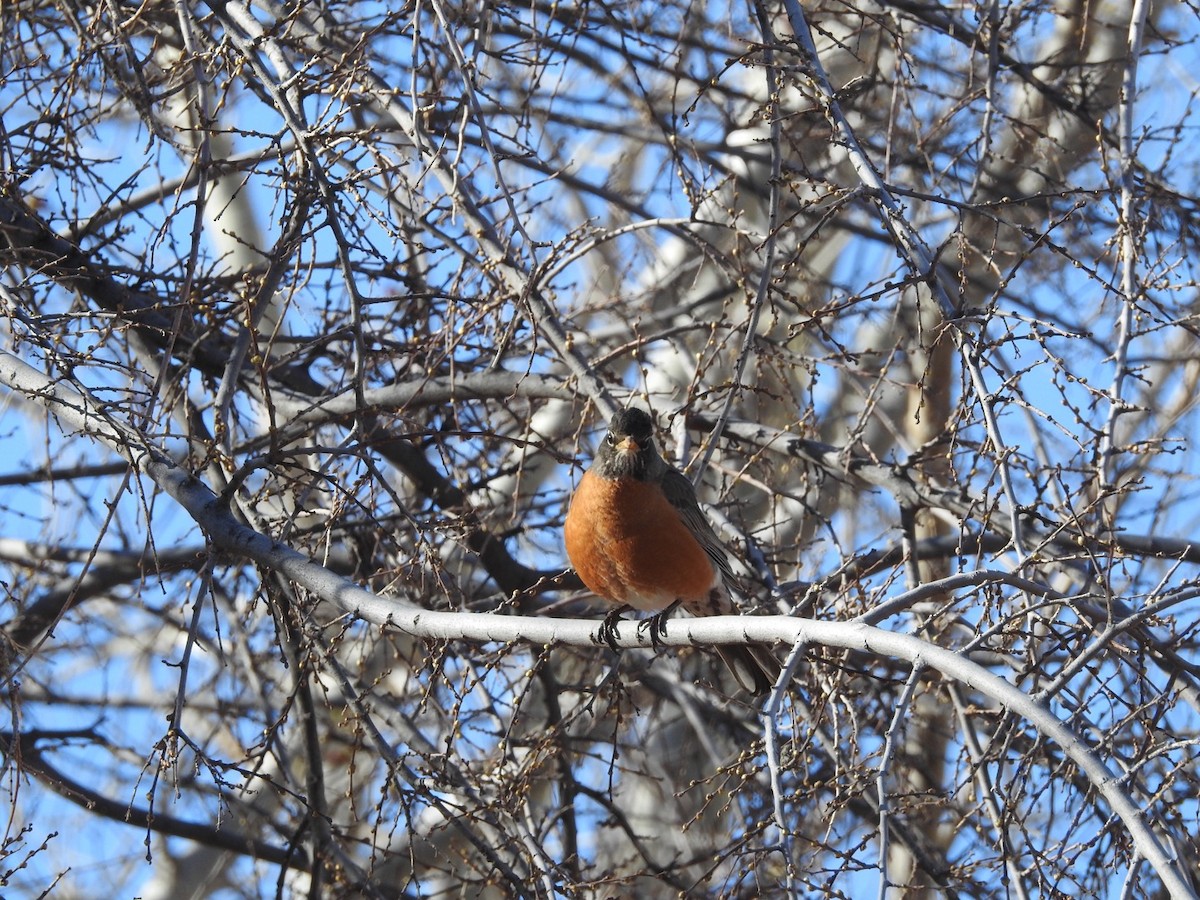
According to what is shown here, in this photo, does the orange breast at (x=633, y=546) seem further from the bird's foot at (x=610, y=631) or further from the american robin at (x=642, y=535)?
the bird's foot at (x=610, y=631)

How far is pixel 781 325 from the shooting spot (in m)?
7.84

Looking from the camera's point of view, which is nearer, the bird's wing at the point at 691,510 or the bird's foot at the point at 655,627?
the bird's foot at the point at 655,627

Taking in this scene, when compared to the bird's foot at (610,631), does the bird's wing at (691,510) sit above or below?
above

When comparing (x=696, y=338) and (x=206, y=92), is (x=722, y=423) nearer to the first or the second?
(x=206, y=92)

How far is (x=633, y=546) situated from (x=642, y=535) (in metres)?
0.05

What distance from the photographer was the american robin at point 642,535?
4.39m

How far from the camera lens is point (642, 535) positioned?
14.4 ft

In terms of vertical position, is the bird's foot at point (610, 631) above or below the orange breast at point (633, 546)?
below

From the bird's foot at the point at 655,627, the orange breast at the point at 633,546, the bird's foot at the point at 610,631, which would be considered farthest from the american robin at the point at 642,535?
the bird's foot at the point at 655,627

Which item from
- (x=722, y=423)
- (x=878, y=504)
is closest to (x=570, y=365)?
(x=722, y=423)

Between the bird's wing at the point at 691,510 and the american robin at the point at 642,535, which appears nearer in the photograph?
→ the american robin at the point at 642,535

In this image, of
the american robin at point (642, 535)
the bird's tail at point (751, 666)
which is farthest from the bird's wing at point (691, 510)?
the bird's tail at point (751, 666)

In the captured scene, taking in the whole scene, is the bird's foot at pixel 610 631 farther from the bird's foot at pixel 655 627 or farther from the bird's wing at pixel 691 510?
the bird's wing at pixel 691 510

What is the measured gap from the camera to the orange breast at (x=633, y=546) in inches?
173
